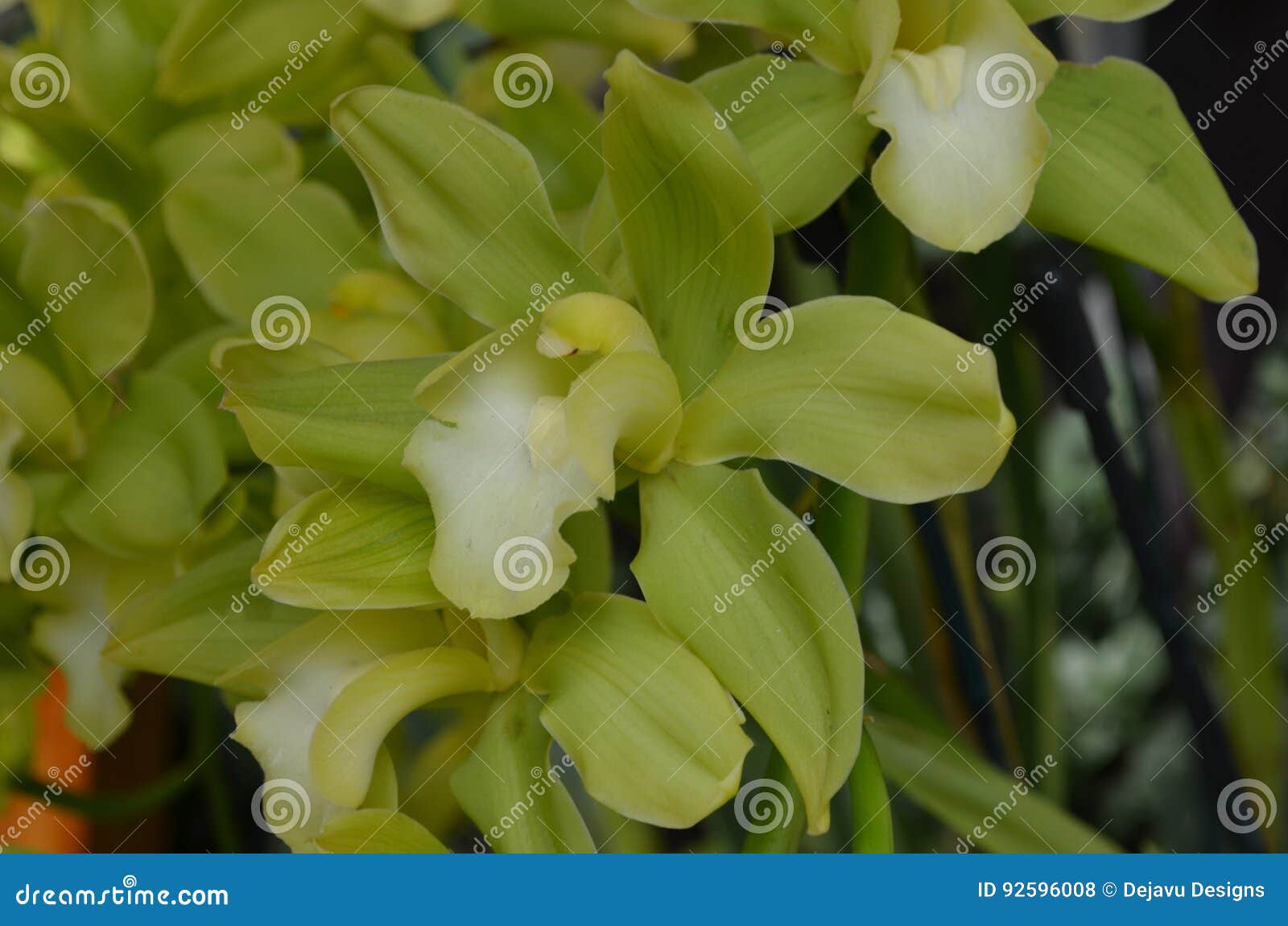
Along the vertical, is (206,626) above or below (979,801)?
above

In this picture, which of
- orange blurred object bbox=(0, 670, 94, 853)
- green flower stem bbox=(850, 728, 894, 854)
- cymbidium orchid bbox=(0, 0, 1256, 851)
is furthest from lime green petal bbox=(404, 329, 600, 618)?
orange blurred object bbox=(0, 670, 94, 853)

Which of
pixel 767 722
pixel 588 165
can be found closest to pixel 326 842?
pixel 767 722

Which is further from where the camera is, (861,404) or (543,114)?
(543,114)

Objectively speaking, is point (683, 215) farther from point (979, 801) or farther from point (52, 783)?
point (52, 783)

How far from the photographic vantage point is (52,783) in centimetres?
53

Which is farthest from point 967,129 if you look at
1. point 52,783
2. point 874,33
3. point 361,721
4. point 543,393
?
point 52,783

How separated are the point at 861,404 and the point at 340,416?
153 millimetres

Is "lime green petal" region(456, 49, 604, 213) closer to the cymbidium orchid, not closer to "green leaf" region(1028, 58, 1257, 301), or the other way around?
the cymbidium orchid

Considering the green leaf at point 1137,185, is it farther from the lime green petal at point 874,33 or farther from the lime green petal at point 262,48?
the lime green petal at point 262,48

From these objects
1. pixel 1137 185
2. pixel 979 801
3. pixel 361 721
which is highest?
pixel 1137 185

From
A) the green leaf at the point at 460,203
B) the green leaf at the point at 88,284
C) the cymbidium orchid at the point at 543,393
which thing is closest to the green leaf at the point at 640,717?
the cymbidium orchid at the point at 543,393

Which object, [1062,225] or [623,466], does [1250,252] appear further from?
[623,466]

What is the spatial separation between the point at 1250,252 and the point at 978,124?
0.09 meters

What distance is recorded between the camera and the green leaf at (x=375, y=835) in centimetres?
37
